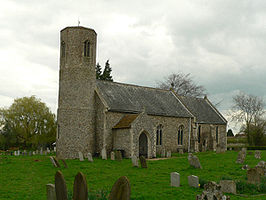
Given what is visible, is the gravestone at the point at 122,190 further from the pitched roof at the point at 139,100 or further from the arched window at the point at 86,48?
the arched window at the point at 86,48

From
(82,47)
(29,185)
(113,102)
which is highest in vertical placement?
(82,47)

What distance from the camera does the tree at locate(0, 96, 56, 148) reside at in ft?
158

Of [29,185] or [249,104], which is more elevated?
[249,104]

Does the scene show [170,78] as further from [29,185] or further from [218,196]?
[218,196]

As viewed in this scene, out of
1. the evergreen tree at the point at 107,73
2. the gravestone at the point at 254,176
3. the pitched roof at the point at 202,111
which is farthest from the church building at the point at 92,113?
the evergreen tree at the point at 107,73

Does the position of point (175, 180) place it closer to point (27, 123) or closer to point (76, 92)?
point (76, 92)

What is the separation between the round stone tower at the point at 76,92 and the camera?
2659 cm

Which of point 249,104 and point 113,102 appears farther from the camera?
point 249,104

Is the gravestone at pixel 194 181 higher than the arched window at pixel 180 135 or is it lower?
lower

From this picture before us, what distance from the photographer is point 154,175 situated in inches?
623

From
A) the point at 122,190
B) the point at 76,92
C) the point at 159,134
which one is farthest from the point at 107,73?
the point at 122,190

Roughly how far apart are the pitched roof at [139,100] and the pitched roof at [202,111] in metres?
2.57

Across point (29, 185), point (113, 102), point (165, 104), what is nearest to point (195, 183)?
point (29, 185)

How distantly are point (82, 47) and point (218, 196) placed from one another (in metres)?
22.2
